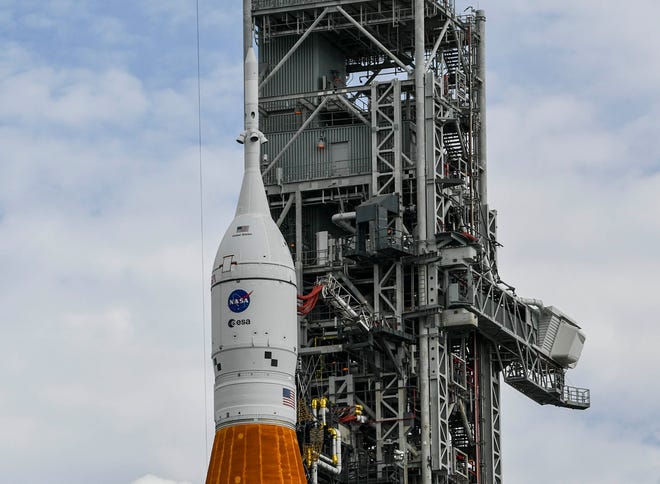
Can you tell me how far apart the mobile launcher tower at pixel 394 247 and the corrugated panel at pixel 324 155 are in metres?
0.06

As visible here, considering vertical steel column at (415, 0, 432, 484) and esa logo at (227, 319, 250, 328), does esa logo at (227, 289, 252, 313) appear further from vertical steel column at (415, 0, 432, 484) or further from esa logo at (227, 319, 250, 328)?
vertical steel column at (415, 0, 432, 484)

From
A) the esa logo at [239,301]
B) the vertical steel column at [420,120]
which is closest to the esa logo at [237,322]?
the esa logo at [239,301]

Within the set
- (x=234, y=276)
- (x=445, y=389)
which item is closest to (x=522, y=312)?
(x=445, y=389)

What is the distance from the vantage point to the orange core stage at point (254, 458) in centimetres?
8181

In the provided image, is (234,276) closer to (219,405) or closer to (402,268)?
(219,405)

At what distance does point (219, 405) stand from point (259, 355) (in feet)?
7.13

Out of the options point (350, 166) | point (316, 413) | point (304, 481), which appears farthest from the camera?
point (350, 166)

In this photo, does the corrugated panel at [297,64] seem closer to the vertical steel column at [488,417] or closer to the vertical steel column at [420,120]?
the vertical steel column at [420,120]

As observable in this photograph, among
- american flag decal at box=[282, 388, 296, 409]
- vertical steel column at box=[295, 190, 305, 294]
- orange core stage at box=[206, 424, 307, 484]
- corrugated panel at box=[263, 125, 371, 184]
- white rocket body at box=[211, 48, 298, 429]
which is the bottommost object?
orange core stage at box=[206, 424, 307, 484]

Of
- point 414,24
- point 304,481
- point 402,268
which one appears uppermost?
point 414,24

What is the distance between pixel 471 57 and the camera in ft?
351

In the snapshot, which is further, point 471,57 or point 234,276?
point 471,57

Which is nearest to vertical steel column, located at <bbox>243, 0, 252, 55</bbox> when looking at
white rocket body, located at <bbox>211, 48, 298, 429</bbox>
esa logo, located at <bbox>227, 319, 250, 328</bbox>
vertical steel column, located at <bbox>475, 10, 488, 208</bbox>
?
vertical steel column, located at <bbox>475, 10, 488, 208</bbox>

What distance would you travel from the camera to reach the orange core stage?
8181 centimetres
